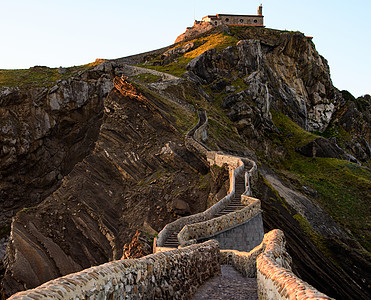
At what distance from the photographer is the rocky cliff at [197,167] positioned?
33375 millimetres

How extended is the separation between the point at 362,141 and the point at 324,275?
60.0 meters

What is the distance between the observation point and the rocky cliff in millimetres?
33375

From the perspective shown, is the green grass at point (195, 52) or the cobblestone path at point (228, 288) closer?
the cobblestone path at point (228, 288)

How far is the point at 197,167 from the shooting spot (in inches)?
1507

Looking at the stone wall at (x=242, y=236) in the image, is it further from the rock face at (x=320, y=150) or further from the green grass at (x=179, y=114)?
the rock face at (x=320, y=150)

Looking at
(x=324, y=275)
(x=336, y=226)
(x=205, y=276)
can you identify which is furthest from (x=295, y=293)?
(x=336, y=226)

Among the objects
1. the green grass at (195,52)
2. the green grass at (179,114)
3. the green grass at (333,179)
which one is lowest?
the green grass at (333,179)

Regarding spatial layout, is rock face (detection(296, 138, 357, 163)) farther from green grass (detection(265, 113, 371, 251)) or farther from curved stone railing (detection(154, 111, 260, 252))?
curved stone railing (detection(154, 111, 260, 252))

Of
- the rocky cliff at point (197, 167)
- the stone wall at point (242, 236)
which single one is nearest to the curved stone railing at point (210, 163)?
the stone wall at point (242, 236)

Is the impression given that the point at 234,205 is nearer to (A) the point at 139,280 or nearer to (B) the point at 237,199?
(B) the point at 237,199

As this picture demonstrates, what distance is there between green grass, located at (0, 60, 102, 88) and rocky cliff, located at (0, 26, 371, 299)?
4.00 m

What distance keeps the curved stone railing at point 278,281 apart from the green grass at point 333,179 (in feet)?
111

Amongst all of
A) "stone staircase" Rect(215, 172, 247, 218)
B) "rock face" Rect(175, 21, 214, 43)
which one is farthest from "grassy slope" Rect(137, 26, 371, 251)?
"rock face" Rect(175, 21, 214, 43)

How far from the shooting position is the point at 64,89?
215 ft
